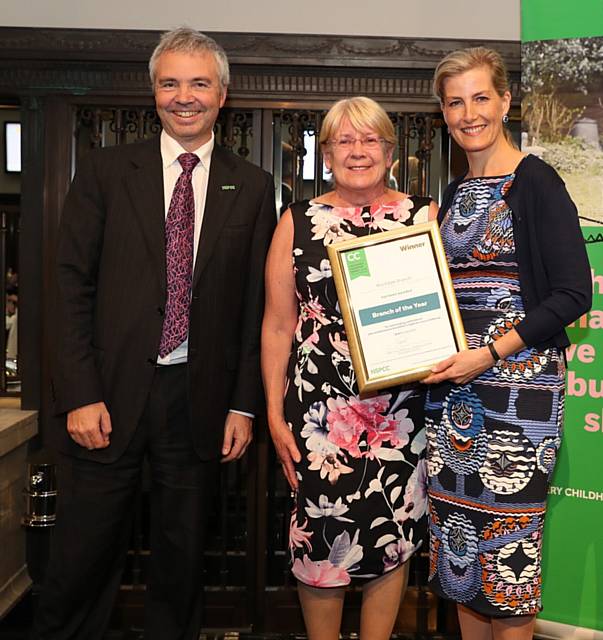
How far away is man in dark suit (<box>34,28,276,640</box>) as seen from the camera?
2.15 metres

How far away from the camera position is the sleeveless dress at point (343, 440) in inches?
86.2

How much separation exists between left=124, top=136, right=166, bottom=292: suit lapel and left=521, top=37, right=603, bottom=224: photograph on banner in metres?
1.24

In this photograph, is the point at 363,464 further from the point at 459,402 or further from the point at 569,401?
the point at 569,401

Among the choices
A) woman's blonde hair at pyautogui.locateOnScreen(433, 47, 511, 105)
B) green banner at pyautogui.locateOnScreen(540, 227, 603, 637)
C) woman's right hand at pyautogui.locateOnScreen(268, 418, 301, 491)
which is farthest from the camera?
green banner at pyautogui.locateOnScreen(540, 227, 603, 637)

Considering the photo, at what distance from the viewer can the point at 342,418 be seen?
86.2 inches

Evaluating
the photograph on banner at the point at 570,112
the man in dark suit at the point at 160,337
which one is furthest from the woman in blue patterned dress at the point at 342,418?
the photograph on banner at the point at 570,112

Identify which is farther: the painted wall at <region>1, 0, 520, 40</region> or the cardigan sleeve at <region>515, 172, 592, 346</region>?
the painted wall at <region>1, 0, 520, 40</region>

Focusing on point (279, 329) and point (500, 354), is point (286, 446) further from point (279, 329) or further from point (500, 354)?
point (500, 354)

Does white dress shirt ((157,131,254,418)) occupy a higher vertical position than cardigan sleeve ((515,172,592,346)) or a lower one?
higher

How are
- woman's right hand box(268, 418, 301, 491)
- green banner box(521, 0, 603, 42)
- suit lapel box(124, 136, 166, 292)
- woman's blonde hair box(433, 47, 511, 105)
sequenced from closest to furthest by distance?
1. woman's blonde hair box(433, 47, 511, 105)
2. suit lapel box(124, 136, 166, 292)
3. woman's right hand box(268, 418, 301, 491)
4. green banner box(521, 0, 603, 42)

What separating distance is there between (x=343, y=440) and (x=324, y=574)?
39 centimetres

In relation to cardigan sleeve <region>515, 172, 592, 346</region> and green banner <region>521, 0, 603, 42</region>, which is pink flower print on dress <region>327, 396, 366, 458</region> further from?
green banner <region>521, 0, 603, 42</region>

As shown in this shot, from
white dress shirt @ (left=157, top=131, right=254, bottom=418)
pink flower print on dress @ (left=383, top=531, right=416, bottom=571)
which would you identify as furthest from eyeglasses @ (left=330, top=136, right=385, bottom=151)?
pink flower print on dress @ (left=383, top=531, right=416, bottom=571)

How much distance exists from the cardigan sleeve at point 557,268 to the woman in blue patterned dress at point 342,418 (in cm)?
41
